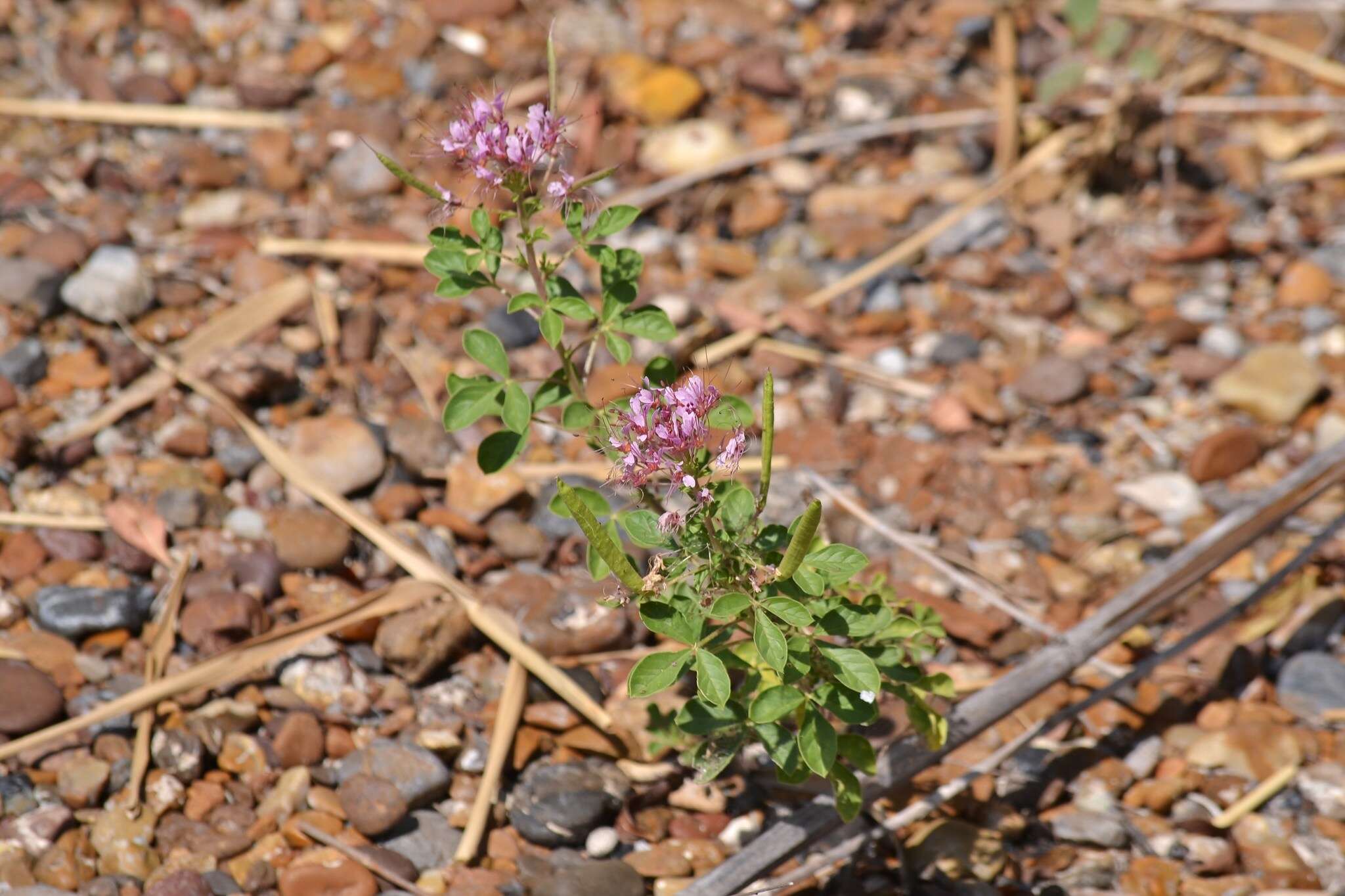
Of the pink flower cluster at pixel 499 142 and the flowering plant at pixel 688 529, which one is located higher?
the pink flower cluster at pixel 499 142

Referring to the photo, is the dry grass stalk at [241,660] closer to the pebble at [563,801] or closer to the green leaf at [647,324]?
the pebble at [563,801]

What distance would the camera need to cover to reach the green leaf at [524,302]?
6.76ft

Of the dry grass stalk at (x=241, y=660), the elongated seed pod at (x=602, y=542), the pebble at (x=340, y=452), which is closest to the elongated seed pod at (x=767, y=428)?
the elongated seed pod at (x=602, y=542)

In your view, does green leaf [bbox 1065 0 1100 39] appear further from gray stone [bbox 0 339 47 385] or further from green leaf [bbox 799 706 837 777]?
gray stone [bbox 0 339 47 385]

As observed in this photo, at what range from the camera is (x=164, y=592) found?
2961 millimetres

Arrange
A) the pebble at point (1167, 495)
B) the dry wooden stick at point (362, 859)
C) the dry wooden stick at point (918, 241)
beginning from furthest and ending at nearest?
the dry wooden stick at point (918, 241) → the pebble at point (1167, 495) → the dry wooden stick at point (362, 859)

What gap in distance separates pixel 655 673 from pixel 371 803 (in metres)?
A: 0.94

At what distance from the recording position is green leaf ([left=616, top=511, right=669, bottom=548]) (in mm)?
2037

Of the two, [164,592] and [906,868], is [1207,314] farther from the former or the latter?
[164,592]

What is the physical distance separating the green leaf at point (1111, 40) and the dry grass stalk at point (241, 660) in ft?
10.8

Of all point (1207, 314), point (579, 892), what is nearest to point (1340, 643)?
point (1207, 314)

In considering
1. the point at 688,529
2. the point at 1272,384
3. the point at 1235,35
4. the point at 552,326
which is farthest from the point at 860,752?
the point at 1235,35

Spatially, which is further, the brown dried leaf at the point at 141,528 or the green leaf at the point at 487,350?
the brown dried leaf at the point at 141,528

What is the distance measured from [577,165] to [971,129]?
1467 mm
